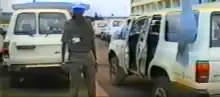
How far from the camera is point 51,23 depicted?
10.6 meters

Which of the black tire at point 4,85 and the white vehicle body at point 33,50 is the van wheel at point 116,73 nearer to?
the white vehicle body at point 33,50

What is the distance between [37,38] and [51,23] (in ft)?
2.36

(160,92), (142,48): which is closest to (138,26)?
(142,48)

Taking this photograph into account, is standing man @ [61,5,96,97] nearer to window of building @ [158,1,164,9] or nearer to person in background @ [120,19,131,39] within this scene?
person in background @ [120,19,131,39]

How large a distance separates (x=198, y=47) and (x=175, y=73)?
0.63 metres

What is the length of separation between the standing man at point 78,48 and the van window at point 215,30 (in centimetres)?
240

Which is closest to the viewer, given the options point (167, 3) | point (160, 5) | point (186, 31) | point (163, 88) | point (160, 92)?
point (186, 31)

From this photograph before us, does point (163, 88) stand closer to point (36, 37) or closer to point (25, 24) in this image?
point (36, 37)

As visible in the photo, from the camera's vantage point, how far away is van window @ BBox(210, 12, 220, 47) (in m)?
6.08

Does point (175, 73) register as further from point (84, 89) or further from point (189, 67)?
point (84, 89)

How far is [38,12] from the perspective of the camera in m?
10.5

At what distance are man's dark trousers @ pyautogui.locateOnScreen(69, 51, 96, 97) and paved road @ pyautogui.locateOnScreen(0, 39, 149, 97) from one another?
1.80 m

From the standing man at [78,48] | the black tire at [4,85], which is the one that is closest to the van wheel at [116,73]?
the black tire at [4,85]

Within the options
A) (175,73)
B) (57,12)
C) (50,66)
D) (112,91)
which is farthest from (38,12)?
(175,73)
